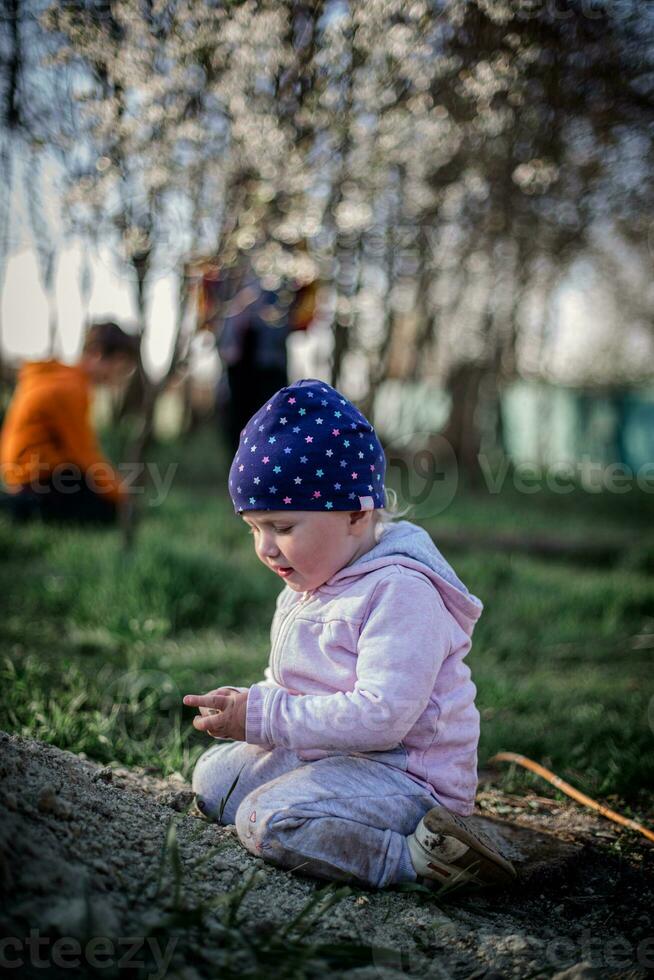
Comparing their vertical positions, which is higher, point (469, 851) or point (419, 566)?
point (419, 566)

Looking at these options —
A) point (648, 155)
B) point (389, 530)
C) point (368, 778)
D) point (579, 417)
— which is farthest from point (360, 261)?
point (579, 417)

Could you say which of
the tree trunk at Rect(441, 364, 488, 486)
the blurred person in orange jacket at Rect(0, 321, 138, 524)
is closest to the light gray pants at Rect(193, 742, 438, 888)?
the blurred person in orange jacket at Rect(0, 321, 138, 524)

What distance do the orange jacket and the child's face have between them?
12.7 ft

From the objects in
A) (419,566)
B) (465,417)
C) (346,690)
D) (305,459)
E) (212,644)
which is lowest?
(212,644)

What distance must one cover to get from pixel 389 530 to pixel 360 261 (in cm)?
501

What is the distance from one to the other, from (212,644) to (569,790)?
168 centimetres

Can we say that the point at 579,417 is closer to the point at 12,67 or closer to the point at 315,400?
the point at 12,67

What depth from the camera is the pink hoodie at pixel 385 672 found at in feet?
6.26

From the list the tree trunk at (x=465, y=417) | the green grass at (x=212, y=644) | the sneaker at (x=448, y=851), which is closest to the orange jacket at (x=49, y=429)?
the green grass at (x=212, y=644)

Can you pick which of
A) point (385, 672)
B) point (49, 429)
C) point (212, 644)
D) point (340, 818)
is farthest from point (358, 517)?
point (49, 429)

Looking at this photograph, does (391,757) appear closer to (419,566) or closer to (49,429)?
(419,566)

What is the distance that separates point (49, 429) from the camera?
5711 mm

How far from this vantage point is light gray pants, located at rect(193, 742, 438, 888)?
1.91 metres

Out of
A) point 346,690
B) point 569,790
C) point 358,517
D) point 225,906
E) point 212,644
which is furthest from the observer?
point 212,644
